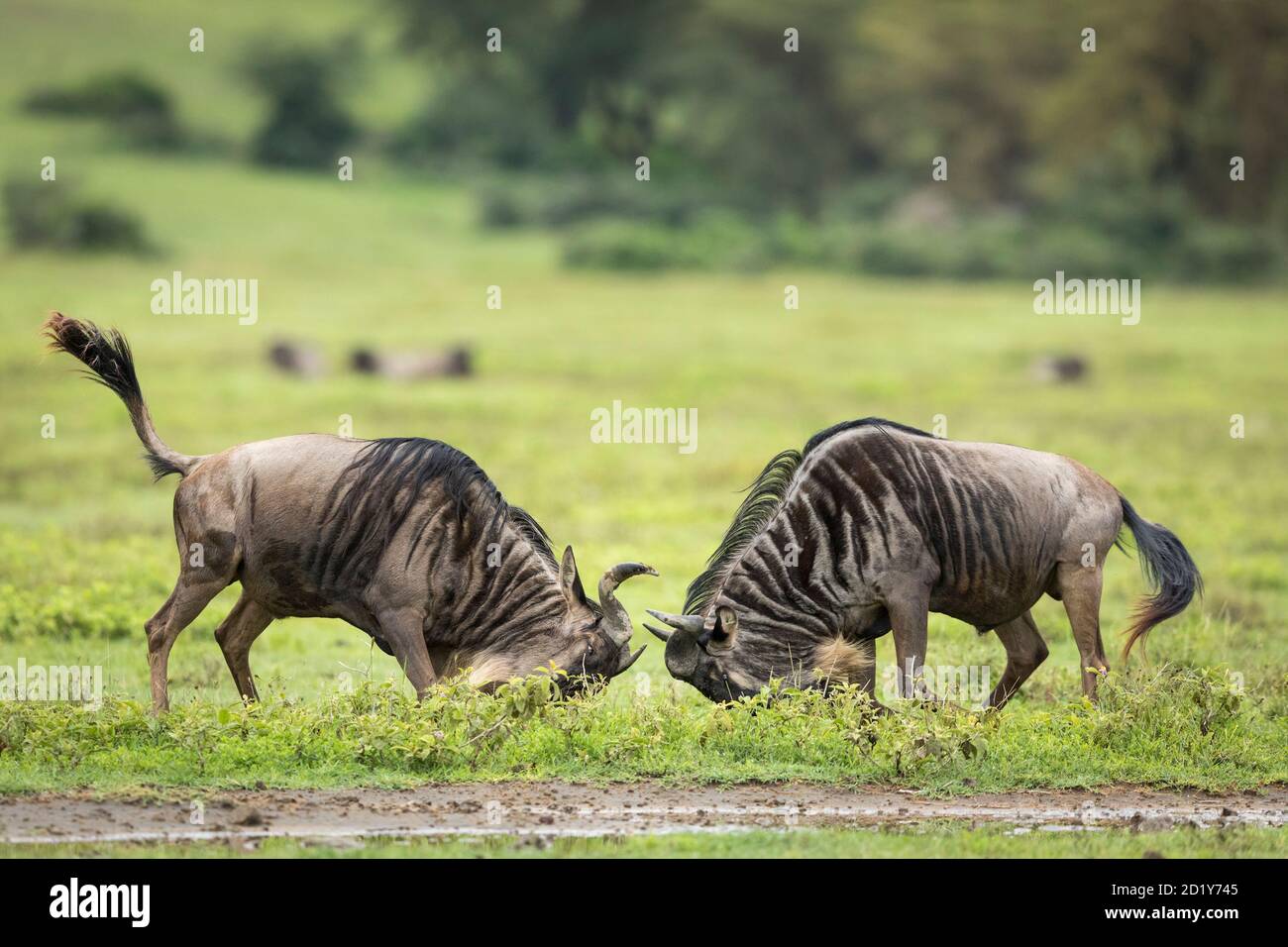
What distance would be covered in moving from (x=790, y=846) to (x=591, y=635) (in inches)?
95.7

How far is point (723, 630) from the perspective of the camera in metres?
10.3

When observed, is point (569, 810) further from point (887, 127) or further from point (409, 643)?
point (887, 127)

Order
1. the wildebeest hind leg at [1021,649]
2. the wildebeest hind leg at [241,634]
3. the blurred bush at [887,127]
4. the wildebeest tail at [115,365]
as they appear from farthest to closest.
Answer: the blurred bush at [887,127]
the wildebeest hind leg at [1021,649]
the wildebeest hind leg at [241,634]
the wildebeest tail at [115,365]

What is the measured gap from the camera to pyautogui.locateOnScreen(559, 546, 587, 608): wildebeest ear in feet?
34.3

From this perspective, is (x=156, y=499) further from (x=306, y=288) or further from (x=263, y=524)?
(x=306, y=288)

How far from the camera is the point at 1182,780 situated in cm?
978

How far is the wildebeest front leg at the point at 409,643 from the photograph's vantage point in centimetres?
1019

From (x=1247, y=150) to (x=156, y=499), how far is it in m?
36.7

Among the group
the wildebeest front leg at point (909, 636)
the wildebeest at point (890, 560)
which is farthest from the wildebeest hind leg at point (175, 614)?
the wildebeest front leg at point (909, 636)

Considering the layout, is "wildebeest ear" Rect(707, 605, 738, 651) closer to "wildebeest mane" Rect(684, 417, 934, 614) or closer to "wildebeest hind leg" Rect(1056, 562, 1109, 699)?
"wildebeest mane" Rect(684, 417, 934, 614)

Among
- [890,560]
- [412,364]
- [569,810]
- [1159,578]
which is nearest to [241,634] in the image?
[569,810]

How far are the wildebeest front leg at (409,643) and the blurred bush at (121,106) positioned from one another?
132ft

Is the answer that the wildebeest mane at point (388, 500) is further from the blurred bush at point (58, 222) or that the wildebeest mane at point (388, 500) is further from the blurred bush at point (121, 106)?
the blurred bush at point (121, 106)
